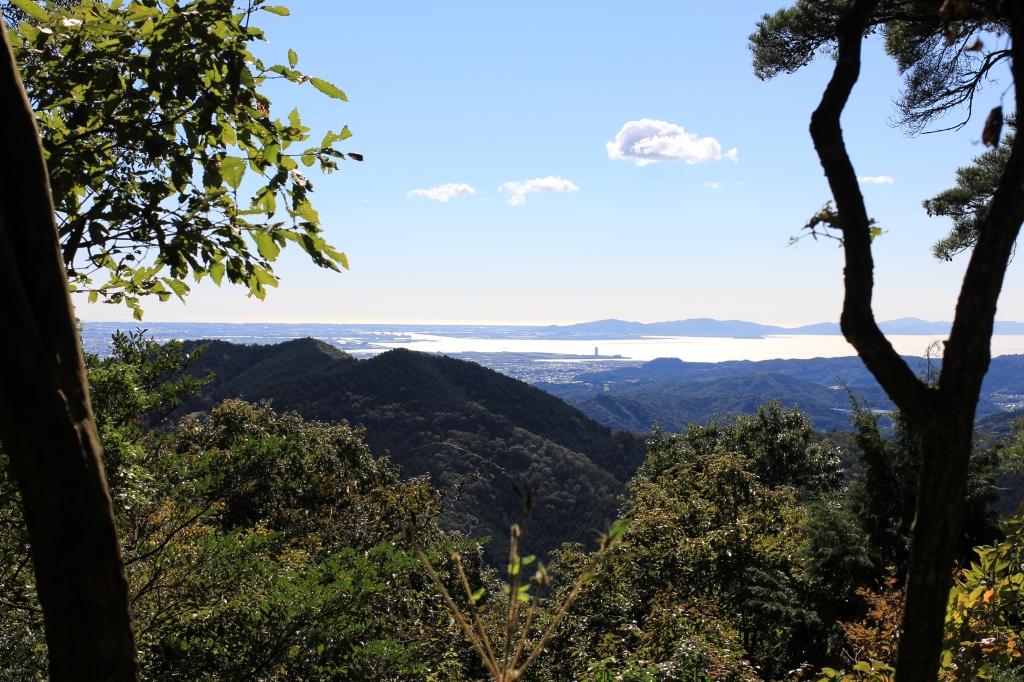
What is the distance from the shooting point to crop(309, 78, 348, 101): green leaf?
9.21 feet

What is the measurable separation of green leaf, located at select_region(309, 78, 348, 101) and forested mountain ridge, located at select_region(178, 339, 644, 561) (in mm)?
70478

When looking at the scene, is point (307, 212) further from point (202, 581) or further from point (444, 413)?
point (444, 413)

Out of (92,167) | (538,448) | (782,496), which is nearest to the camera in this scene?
(92,167)

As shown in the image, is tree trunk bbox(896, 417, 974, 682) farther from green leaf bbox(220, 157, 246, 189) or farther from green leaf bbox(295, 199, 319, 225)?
green leaf bbox(220, 157, 246, 189)

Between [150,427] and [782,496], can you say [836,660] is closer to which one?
[782,496]

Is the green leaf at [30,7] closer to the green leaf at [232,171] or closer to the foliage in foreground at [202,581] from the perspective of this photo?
the green leaf at [232,171]

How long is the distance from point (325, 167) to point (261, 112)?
0.39 metres

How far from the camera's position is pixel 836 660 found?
13633 mm

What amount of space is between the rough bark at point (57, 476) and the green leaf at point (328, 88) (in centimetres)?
129

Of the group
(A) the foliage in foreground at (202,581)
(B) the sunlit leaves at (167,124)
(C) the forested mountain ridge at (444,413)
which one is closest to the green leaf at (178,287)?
(B) the sunlit leaves at (167,124)

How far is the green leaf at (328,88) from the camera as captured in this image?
9.21ft

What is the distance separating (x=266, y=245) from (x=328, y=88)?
66 cm

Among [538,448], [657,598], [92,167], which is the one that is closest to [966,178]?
[657,598]

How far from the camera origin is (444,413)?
10831 centimetres
